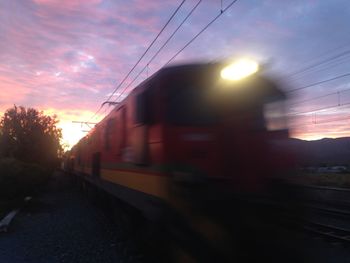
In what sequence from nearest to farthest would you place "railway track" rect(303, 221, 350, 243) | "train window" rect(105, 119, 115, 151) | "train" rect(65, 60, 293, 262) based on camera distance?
"train" rect(65, 60, 293, 262), "railway track" rect(303, 221, 350, 243), "train window" rect(105, 119, 115, 151)

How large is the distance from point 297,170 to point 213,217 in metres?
1.90

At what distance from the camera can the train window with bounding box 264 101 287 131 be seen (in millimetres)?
7035

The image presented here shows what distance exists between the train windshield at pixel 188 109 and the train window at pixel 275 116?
85cm

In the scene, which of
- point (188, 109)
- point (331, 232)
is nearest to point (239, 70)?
point (188, 109)

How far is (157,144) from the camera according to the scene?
705 cm

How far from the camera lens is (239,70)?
22.3ft

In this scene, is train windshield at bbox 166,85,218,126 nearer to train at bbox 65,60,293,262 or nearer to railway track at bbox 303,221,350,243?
train at bbox 65,60,293,262

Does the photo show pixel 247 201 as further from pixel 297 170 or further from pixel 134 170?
pixel 134 170

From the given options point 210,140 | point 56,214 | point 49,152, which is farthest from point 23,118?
point 210,140

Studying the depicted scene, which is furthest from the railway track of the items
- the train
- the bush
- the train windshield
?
the bush

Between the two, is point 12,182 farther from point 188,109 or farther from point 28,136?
point 28,136

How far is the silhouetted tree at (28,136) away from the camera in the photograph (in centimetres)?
5331

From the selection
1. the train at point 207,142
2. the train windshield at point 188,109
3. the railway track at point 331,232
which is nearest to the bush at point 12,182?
the railway track at point 331,232

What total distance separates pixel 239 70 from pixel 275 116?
975 mm
